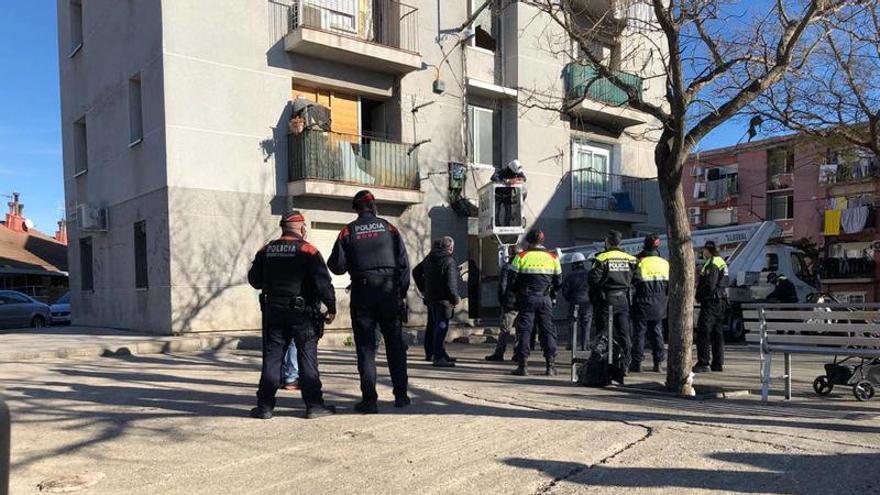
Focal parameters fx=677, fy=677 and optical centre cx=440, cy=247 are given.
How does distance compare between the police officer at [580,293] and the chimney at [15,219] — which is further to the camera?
the chimney at [15,219]

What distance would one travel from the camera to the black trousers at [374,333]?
19.2ft

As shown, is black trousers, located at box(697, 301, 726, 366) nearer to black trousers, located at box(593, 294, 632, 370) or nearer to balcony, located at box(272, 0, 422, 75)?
black trousers, located at box(593, 294, 632, 370)

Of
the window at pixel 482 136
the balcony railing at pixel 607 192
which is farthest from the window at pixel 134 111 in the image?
the balcony railing at pixel 607 192

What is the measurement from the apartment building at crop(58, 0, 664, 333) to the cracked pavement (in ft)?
21.7

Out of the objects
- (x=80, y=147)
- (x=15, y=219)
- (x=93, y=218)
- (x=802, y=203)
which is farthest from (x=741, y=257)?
(x=15, y=219)

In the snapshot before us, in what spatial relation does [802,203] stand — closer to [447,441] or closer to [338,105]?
[338,105]

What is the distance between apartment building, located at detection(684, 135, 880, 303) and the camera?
1353 inches

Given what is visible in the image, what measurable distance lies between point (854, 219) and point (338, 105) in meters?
31.7

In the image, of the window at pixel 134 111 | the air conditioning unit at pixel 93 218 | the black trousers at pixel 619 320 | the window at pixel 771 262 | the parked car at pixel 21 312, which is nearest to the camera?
the black trousers at pixel 619 320

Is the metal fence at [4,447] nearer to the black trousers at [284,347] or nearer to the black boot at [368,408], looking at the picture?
the black trousers at [284,347]

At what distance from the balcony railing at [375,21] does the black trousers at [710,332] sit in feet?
32.5

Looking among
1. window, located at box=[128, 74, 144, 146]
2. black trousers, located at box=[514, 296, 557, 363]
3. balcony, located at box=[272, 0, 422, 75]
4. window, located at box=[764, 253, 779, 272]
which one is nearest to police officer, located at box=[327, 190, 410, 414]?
black trousers, located at box=[514, 296, 557, 363]

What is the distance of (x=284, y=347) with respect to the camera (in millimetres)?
5750

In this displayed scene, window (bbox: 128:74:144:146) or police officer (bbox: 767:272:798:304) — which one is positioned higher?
window (bbox: 128:74:144:146)
